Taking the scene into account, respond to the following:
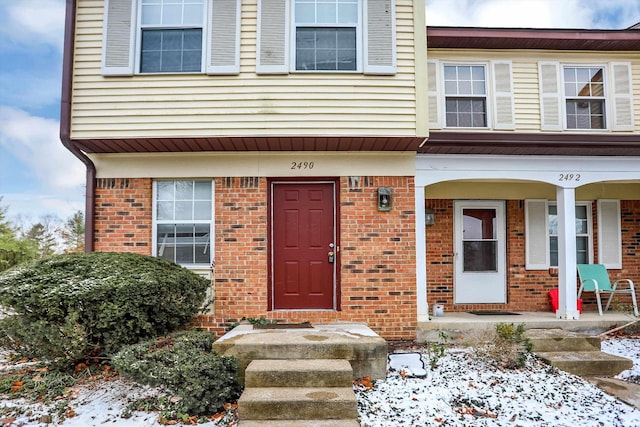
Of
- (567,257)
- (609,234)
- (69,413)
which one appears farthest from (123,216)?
(609,234)

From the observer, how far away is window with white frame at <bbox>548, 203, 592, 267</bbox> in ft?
24.7

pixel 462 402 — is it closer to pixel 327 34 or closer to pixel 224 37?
pixel 327 34

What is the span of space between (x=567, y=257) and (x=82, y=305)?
21.0 feet

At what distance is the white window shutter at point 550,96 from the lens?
22.4 ft

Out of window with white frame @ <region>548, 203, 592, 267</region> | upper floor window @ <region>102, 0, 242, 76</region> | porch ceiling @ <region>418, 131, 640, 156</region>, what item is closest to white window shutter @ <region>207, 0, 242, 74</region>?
upper floor window @ <region>102, 0, 242, 76</region>

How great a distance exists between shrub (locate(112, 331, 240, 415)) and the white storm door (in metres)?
4.61

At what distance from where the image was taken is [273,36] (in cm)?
561

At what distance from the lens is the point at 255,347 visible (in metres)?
4.29

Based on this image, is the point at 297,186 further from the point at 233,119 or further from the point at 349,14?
the point at 349,14

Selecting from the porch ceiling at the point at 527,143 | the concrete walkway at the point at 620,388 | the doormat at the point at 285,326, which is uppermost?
the porch ceiling at the point at 527,143

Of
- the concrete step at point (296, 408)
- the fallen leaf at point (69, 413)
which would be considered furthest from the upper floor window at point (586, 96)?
the fallen leaf at point (69, 413)

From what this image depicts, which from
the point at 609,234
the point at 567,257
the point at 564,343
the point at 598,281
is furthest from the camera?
the point at 609,234

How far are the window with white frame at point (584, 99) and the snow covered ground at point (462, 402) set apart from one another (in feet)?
13.5

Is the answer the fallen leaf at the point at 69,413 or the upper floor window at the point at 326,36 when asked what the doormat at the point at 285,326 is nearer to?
the fallen leaf at the point at 69,413
